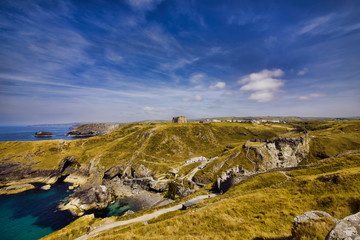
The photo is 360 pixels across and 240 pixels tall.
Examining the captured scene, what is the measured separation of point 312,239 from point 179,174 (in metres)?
69.2

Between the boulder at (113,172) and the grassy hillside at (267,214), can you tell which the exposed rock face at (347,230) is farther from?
the boulder at (113,172)

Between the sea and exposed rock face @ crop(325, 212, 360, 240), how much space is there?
196 ft

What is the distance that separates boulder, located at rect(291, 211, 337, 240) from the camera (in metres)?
8.20

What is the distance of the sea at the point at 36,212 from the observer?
4103 cm

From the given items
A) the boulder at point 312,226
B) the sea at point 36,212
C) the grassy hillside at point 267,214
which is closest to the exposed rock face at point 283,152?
the grassy hillside at point 267,214

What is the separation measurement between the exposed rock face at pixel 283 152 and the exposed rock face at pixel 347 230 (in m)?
63.9

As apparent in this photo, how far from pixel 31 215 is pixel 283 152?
357 feet

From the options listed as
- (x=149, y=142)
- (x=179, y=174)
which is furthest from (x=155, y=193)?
(x=149, y=142)

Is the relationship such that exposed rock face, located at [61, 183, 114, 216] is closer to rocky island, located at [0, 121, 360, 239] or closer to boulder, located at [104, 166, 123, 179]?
rocky island, located at [0, 121, 360, 239]

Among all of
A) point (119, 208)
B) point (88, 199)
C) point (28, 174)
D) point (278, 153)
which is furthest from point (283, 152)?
point (28, 174)

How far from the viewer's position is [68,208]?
50781 millimetres

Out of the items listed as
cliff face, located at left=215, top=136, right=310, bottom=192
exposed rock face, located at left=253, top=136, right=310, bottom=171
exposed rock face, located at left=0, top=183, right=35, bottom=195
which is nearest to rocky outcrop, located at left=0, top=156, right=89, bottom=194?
exposed rock face, located at left=0, top=183, right=35, bottom=195

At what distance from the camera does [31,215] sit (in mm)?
48500

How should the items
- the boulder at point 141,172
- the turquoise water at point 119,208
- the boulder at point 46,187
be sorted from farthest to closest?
the boulder at point 141,172 < the boulder at point 46,187 < the turquoise water at point 119,208
